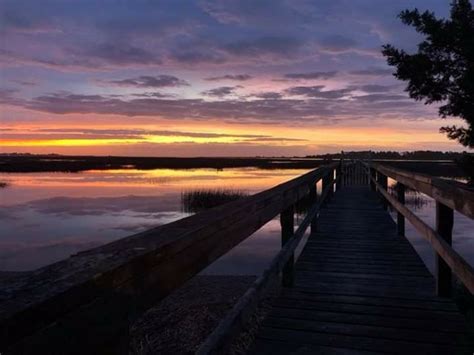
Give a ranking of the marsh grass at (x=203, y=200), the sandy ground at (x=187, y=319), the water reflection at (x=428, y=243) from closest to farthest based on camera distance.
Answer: the sandy ground at (x=187, y=319)
the water reflection at (x=428, y=243)
the marsh grass at (x=203, y=200)

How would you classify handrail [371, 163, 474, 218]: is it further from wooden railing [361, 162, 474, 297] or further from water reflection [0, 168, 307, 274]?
water reflection [0, 168, 307, 274]

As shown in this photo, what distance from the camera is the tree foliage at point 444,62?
1828 cm

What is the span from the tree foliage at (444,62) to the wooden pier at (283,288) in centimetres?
1182

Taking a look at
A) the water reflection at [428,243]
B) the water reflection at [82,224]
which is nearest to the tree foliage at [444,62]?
the water reflection at [428,243]

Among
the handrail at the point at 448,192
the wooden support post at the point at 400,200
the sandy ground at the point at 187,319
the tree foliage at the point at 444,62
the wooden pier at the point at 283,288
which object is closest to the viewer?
the wooden pier at the point at 283,288

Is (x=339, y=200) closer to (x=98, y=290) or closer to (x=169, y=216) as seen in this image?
(x=169, y=216)

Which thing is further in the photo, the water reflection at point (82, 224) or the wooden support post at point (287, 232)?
the water reflection at point (82, 224)

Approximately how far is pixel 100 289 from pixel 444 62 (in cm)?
2151

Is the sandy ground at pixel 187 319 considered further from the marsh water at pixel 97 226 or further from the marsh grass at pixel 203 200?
the marsh grass at pixel 203 200

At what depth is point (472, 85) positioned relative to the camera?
17.2 meters

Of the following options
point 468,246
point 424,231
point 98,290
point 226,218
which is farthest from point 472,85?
point 98,290

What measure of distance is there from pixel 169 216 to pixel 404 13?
1553 cm

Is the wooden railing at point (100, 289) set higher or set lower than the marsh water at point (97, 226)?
higher

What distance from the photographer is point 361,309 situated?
15.0ft
